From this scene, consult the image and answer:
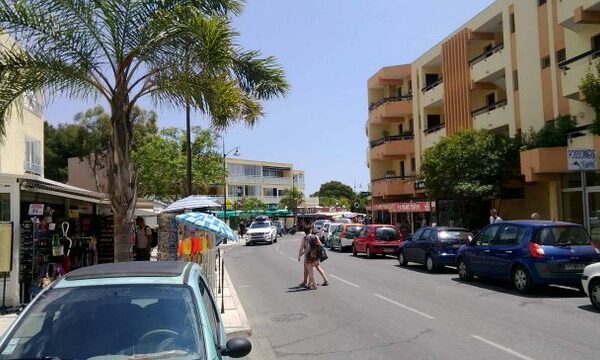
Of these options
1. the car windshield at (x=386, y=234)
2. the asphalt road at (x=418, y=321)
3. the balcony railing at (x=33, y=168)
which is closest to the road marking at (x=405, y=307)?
the asphalt road at (x=418, y=321)

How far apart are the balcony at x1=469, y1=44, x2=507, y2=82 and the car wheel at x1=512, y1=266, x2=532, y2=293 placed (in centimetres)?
1726

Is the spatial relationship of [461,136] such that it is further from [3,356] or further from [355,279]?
[3,356]

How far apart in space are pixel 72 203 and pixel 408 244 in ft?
42.7

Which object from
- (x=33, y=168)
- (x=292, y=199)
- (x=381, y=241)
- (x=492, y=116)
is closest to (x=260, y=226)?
(x=381, y=241)

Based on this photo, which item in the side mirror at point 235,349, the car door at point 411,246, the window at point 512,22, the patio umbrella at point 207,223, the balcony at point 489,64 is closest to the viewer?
the side mirror at point 235,349

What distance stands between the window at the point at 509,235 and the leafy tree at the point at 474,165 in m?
10.8

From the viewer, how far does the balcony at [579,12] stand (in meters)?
20.5

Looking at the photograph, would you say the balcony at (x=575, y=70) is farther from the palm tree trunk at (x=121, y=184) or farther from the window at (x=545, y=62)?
the palm tree trunk at (x=121, y=184)

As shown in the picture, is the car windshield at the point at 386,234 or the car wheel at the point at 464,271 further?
the car windshield at the point at 386,234

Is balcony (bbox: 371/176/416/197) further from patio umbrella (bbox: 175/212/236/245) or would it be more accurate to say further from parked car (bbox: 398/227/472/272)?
patio umbrella (bbox: 175/212/236/245)

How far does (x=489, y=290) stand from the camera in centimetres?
1445

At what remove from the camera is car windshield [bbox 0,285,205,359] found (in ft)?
13.1

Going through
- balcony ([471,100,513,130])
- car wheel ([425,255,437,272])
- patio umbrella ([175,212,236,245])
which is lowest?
car wheel ([425,255,437,272])

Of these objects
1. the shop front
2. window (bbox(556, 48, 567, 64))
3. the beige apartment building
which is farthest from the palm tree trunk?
window (bbox(556, 48, 567, 64))
